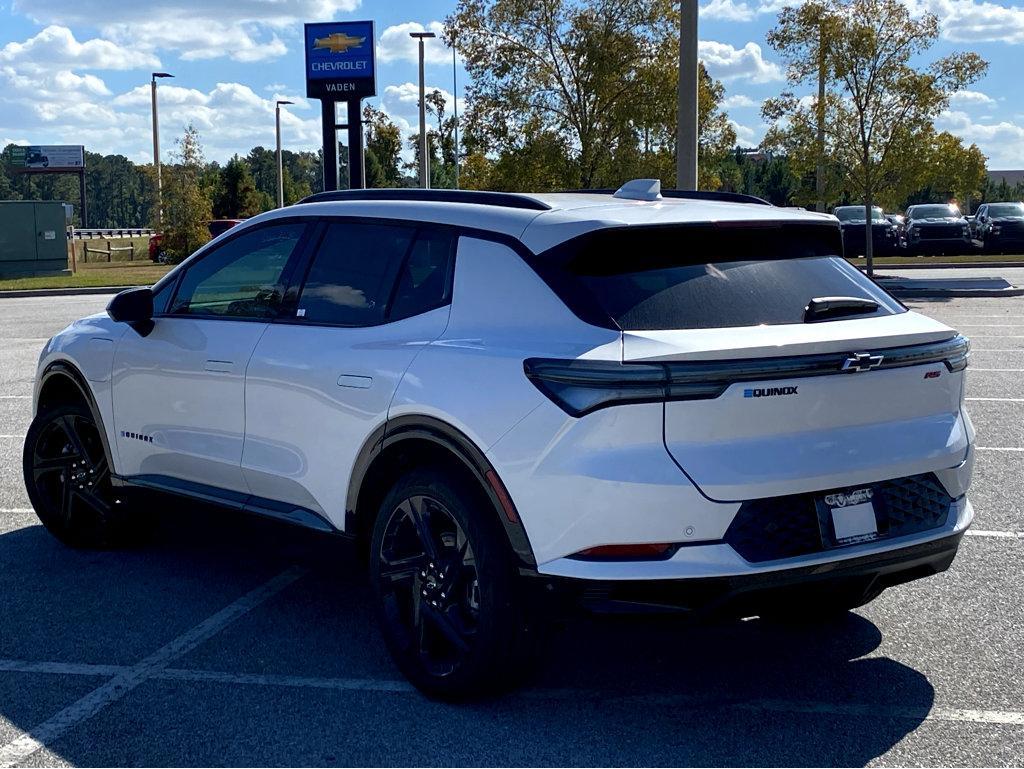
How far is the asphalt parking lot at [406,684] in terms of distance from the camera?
3932 mm

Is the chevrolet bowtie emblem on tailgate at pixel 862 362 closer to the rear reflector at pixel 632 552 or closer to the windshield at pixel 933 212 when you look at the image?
the rear reflector at pixel 632 552

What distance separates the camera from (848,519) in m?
4.04

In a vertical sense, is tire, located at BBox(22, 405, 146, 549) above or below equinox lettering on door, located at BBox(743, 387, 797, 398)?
below

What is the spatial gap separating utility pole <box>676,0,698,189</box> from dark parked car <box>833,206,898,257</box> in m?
22.1

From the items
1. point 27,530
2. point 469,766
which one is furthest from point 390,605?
point 27,530

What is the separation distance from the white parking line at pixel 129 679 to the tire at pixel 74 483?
3.34ft

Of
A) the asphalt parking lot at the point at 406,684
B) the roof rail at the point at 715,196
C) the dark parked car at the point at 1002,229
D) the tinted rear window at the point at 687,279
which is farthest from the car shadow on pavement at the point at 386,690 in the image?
the dark parked car at the point at 1002,229

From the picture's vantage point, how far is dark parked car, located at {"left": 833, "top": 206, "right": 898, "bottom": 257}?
1417 inches

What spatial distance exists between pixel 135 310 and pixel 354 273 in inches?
55.2

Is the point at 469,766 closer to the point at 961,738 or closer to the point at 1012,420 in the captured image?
the point at 961,738

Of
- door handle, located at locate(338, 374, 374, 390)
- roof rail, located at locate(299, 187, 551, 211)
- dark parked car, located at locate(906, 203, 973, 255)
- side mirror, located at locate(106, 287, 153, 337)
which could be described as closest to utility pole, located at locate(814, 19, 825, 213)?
dark parked car, located at locate(906, 203, 973, 255)

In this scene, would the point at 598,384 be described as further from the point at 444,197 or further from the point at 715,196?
the point at 715,196

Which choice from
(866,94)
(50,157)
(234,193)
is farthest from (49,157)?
(866,94)

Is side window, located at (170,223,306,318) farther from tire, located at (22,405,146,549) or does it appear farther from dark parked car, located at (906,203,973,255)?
dark parked car, located at (906,203,973,255)
